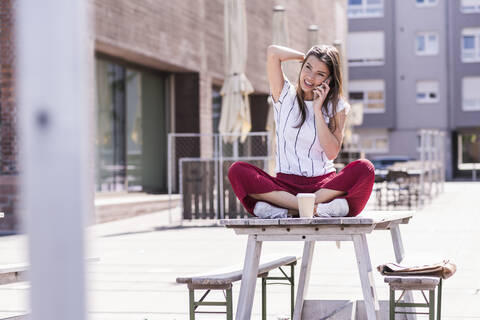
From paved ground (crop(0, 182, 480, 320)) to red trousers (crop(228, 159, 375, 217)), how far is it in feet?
1.65

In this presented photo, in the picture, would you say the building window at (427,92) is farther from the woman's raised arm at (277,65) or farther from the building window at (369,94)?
the woman's raised arm at (277,65)

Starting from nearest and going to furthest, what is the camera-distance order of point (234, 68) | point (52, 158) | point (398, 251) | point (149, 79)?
1. point (52, 158)
2. point (398, 251)
3. point (234, 68)
4. point (149, 79)

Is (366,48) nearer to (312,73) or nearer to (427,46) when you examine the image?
(427,46)

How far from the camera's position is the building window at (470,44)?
42906 millimetres

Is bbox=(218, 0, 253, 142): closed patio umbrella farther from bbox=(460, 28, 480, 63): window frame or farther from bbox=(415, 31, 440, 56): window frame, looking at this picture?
bbox=(415, 31, 440, 56): window frame

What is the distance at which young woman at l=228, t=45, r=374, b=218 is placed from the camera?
3.86 meters

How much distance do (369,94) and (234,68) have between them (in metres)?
32.1

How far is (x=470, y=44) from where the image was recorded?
43094 mm

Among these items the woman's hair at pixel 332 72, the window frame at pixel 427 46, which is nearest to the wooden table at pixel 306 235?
the woman's hair at pixel 332 72

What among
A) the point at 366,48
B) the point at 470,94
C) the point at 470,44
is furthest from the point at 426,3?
the point at 470,94

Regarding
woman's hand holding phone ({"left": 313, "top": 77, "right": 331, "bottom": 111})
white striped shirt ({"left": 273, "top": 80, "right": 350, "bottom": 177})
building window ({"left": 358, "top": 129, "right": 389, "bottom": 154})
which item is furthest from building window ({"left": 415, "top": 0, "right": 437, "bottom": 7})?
woman's hand holding phone ({"left": 313, "top": 77, "right": 331, "bottom": 111})

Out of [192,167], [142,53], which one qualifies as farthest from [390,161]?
[192,167]

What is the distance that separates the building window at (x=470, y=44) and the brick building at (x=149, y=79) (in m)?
22.7

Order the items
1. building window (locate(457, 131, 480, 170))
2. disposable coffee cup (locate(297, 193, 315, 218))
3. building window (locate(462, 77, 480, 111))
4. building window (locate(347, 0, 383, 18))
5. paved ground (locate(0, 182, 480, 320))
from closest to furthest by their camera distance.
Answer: disposable coffee cup (locate(297, 193, 315, 218))
paved ground (locate(0, 182, 480, 320))
building window (locate(462, 77, 480, 111))
building window (locate(457, 131, 480, 170))
building window (locate(347, 0, 383, 18))
